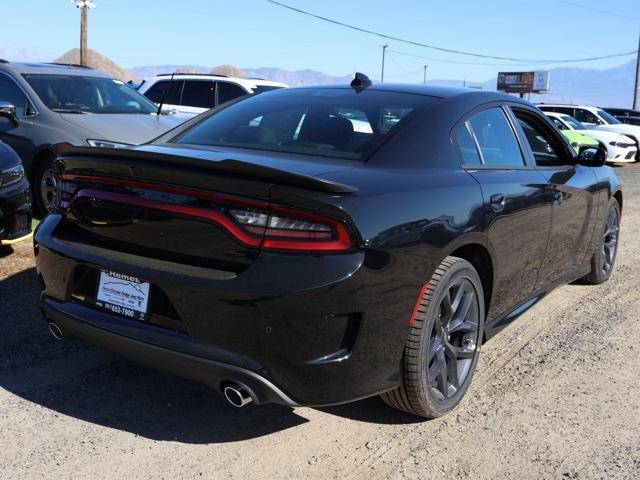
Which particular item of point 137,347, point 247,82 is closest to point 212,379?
point 137,347

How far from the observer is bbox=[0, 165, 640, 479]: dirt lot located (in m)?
2.82

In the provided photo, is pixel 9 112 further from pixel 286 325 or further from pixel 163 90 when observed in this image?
pixel 286 325

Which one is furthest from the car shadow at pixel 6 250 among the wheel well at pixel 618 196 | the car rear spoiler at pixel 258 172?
the wheel well at pixel 618 196

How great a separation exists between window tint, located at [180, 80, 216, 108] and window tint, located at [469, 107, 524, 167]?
8110 mm

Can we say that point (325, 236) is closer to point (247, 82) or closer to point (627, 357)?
point (627, 357)

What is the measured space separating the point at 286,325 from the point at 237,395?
37 cm

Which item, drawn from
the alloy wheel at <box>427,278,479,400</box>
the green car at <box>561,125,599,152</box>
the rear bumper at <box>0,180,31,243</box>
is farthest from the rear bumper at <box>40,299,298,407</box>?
the green car at <box>561,125,599,152</box>

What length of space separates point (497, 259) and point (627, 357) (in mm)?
1304

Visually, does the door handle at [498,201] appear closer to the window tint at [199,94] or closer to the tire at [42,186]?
the tire at [42,186]

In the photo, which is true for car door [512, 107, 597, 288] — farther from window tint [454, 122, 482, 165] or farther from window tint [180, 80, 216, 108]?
window tint [180, 80, 216, 108]

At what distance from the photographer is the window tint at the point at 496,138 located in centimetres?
373

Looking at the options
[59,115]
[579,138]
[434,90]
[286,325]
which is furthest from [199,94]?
[579,138]

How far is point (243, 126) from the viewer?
3.66 m

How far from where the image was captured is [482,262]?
3555 millimetres
